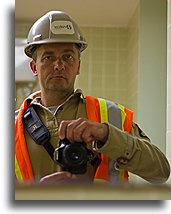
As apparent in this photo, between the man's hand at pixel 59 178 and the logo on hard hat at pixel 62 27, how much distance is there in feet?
1.21

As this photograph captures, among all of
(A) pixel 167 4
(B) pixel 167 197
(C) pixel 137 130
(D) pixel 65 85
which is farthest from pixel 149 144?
(A) pixel 167 4

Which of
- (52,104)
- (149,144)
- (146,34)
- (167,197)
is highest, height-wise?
(146,34)

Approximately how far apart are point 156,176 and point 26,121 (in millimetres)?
380

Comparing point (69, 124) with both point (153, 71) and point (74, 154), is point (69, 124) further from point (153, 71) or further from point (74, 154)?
point (153, 71)

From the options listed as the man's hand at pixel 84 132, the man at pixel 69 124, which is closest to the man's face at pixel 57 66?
the man at pixel 69 124

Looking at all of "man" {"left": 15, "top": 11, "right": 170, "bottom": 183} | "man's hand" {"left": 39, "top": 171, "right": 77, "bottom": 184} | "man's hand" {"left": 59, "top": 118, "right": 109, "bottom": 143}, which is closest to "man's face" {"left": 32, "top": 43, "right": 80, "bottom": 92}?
"man" {"left": 15, "top": 11, "right": 170, "bottom": 183}

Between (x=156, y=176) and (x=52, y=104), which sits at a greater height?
(x=52, y=104)

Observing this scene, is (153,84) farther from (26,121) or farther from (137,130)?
(26,121)

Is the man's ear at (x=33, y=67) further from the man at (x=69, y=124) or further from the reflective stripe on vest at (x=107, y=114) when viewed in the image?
the reflective stripe on vest at (x=107, y=114)

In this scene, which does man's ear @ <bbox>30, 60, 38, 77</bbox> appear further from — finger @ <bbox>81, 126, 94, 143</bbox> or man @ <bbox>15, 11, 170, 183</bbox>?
finger @ <bbox>81, 126, 94, 143</bbox>

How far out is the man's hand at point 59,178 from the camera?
47.4 inches

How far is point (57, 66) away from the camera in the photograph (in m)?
1.23

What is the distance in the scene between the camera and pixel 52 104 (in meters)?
1.24

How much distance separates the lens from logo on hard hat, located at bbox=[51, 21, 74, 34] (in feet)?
4.00
